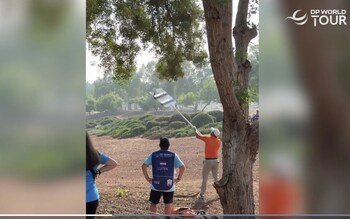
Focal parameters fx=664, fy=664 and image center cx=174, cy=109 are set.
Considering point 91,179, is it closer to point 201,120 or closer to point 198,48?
point 198,48

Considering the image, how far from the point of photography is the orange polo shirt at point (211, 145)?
7.53 m

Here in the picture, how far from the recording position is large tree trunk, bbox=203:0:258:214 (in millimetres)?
5773

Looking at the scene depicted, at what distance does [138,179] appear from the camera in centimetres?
838

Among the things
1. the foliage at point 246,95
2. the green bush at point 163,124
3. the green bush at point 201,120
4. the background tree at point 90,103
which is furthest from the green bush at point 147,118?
the foliage at point 246,95

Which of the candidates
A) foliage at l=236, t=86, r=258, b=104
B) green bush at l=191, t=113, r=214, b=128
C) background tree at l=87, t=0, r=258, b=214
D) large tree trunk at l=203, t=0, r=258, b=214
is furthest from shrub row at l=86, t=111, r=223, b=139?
foliage at l=236, t=86, r=258, b=104

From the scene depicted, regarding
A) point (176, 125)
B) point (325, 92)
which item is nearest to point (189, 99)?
point (176, 125)

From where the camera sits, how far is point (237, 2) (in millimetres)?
5848

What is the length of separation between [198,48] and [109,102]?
134 centimetres

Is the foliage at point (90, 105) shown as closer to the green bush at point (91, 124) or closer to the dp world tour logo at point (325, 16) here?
the green bush at point (91, 124)

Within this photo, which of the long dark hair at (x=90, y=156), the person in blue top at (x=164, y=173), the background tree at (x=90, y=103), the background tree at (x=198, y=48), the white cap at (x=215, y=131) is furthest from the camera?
the background tree at (x=90, y=103)

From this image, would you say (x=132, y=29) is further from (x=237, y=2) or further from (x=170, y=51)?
(x=237, y=2)

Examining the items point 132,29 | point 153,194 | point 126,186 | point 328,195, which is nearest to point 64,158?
point 328,195

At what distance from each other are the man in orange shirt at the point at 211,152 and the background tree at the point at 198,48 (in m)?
0.76

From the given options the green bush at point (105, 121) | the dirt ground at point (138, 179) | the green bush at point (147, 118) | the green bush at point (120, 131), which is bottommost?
the dirt ground at point (138, 179)
